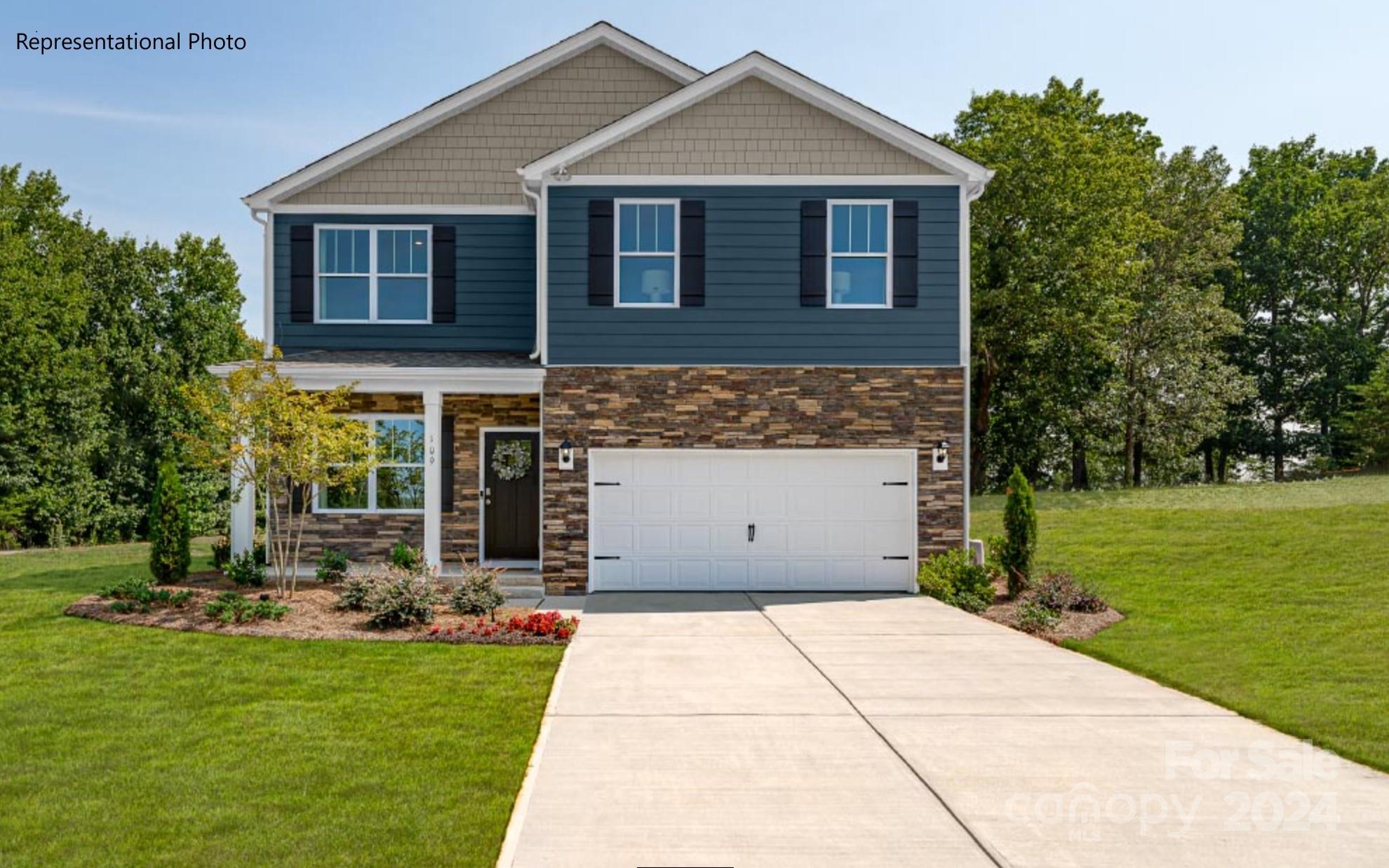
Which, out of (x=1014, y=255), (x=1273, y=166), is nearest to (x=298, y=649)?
(x=1014, y=255)

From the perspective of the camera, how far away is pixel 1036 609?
1136cm

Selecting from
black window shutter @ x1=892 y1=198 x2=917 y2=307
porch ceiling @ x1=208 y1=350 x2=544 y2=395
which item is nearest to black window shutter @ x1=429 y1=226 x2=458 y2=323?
porch ceiling @ x1=208 y1=350 x2=544 y2=395

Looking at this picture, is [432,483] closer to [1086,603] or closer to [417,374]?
[417,374]

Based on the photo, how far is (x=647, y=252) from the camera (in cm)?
1347

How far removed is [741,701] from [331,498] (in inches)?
381

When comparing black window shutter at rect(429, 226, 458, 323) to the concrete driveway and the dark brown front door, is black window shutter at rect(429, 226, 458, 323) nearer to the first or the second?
the dark brown front door

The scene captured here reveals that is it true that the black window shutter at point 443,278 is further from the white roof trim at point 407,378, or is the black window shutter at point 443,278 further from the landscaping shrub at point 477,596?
the landscaping shrub at point 477,596

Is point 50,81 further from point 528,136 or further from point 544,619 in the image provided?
point 544,619

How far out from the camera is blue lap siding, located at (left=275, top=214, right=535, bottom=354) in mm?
14750

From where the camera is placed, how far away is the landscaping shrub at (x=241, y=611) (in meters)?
10.4

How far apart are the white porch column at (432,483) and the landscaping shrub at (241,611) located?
250cm

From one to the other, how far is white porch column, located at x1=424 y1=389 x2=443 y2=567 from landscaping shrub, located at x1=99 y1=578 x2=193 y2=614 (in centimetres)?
305

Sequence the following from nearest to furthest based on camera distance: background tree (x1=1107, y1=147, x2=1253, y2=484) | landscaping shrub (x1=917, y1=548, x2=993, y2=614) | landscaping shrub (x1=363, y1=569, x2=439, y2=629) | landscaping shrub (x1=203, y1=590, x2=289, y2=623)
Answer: landscaping shrub (x1=363, y1=569, x2=439, y2=629) < landscaping shrub (x1=203, y1=590, x2=289, y2=623) < landscaping shrub (x1=917, y1=548, x2=993, y2=614) < background tree (x1=1107, y1=147, x2=1253, y2=484)

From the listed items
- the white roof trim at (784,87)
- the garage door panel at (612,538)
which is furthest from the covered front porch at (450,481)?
the white roof trim at (784,87)
